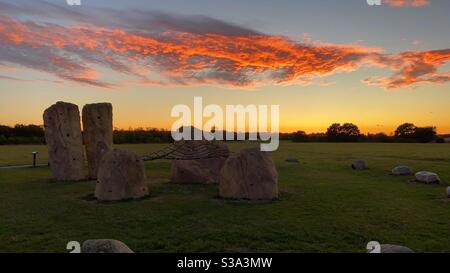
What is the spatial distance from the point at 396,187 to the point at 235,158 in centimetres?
686

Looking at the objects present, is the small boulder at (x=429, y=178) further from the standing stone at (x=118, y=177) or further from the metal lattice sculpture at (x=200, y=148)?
the standing stone at (x=118, y=177)

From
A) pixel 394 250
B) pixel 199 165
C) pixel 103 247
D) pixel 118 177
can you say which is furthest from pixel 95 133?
pixel 394 250

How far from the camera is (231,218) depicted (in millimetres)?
9578

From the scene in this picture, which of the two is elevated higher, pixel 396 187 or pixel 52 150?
pixel 52 150

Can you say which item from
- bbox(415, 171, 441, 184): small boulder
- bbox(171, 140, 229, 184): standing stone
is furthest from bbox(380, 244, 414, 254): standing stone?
bbox(415, 171, 441, 184): small boulder

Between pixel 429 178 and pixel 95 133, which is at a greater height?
pixel 95 133

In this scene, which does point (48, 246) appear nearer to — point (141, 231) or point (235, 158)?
point (141, 231)

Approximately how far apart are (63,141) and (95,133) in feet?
4.52

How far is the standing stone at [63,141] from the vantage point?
1709 cm

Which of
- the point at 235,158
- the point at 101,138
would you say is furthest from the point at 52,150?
the point at 235,158

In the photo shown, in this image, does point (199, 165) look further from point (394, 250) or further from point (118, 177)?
point (394, 250)

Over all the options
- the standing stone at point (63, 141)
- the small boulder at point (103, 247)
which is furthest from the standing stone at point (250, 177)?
Result: the standing stone at point (63, 141)
